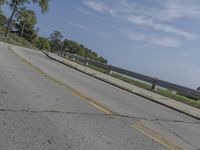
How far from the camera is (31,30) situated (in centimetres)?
10462

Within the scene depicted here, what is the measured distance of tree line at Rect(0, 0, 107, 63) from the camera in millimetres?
69750

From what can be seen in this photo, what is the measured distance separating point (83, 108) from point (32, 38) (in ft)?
329

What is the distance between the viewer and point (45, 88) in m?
12.0

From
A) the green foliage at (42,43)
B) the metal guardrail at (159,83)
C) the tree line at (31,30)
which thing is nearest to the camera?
the metal guardrail at (159,83)

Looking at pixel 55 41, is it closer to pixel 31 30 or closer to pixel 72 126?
pixel 31 30

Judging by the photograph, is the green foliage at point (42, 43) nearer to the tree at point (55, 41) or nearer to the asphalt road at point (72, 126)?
the tree at point (55, 41)

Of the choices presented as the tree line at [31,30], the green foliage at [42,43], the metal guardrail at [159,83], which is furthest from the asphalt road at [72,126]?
the green foliage at [42,43]

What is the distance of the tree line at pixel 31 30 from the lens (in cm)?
6975

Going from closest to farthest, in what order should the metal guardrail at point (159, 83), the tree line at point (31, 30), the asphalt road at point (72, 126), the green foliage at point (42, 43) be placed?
1. the asphalt road at point (72, 126)
2. the metal guardrail at point (159, 83)
3. the tree line at point (31, 30)
4. the green foliage at point (42, 43)

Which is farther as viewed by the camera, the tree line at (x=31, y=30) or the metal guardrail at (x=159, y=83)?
the tree line at (x=31, y=30)

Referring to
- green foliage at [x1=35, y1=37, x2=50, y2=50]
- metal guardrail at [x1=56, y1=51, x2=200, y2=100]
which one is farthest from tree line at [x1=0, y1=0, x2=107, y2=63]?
metal guardrail at [x1=56, y1=51, x2=200, y2=100]

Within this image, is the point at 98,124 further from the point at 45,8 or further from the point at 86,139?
the point at 45,8

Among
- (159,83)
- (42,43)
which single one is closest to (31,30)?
(42,43)

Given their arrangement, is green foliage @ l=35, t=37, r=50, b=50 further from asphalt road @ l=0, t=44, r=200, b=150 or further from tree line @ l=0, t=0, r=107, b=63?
asphalt road @ l=0, t=44, r=200, b=150
